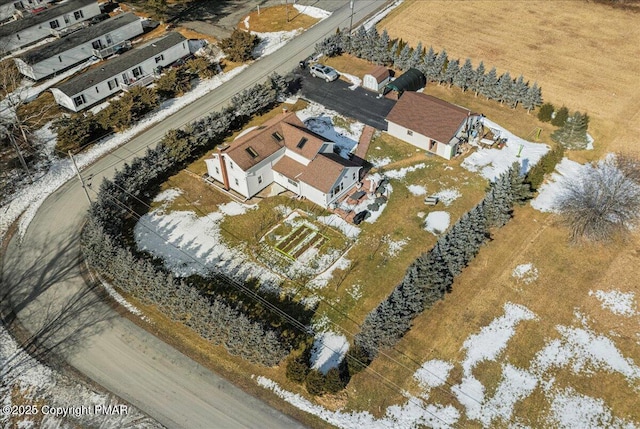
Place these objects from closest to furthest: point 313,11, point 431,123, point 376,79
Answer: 1. point 431,123
2. point 376,79
3. point 313,11

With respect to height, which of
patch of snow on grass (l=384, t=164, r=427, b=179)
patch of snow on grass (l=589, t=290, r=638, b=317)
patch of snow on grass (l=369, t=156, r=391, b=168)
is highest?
patch of snow on grass (l=369, t=156, r=391, b=168)

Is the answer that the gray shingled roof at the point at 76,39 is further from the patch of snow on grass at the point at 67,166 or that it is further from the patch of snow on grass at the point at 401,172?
the patch of snow on grass at the point at 401,172

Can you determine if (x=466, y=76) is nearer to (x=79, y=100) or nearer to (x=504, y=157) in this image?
(x=504, y=157)

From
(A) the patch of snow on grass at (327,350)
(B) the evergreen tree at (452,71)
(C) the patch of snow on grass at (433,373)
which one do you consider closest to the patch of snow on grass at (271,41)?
(B) the evergreen tree at (452,71)

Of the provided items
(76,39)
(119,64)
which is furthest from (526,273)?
(76,39)

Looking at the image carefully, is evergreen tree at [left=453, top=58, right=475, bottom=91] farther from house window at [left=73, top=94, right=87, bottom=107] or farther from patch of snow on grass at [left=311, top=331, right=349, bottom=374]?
house window at [left=73, top=94, right=87, bottom=107]

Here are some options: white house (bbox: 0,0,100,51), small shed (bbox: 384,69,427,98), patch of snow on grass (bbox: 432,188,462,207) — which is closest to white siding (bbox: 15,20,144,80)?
white house (bbox: 0,0,100,51)
